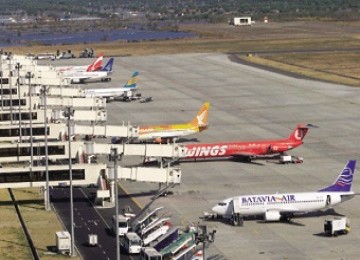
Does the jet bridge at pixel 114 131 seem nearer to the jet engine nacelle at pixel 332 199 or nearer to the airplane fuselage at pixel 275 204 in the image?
the airplane fuselage at pixel 275 204

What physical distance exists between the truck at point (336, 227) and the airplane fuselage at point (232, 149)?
3336 cm

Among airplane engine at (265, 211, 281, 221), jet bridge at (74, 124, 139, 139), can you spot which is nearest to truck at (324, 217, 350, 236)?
airplane engine at (265, 211, 281, 221)

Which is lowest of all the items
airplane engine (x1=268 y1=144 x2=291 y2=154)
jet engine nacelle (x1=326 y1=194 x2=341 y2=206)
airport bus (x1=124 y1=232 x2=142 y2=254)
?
airplane engine (x1=268 y1=144 x2=291 y2=154)

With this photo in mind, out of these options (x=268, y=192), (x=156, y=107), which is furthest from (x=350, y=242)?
(x=156, y=107)

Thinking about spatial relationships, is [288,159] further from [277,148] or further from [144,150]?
[144,150]

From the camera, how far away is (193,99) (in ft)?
561

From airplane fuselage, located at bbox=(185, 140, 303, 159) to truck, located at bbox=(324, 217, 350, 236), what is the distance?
109ft

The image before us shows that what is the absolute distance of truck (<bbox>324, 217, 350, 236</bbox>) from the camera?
3123 inches

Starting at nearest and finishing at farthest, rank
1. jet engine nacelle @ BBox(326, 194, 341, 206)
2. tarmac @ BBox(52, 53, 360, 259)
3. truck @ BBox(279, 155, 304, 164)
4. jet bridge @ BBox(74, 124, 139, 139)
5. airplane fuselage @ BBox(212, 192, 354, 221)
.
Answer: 1. tarmac @ BBox(52, 53, 360, 259)
2. airplane fuselage @ BBox(212, 192, 354, 221)
3. jet engine nacelle @ BBox(326, 194, 341, 206)
4. truck @ BBox(279, 155, 304, 164)
5. jet bridge @ BBox(74, 124, 139, 139)

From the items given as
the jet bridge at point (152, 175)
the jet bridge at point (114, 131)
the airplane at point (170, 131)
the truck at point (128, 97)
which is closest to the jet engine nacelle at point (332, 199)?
the jet bridge at point (152, 175)

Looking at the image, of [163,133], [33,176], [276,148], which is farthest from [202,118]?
[33,176]

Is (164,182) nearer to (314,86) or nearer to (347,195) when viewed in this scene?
(347,195)

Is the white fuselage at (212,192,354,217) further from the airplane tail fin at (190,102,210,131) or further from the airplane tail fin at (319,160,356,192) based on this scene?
the airplane tail fin at (190,102,210,131)

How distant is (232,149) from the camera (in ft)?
371
